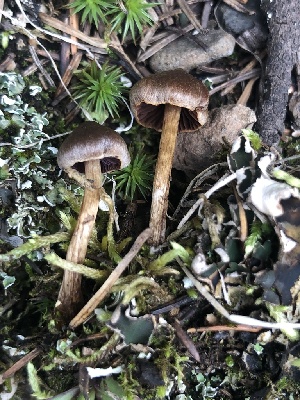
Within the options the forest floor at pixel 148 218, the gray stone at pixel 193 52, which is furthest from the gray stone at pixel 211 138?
the gray stone at pixel 193 52

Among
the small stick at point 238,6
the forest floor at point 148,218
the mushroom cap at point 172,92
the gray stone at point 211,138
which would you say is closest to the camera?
the forest floor at point 148,218

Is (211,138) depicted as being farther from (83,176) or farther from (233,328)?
(233,328)

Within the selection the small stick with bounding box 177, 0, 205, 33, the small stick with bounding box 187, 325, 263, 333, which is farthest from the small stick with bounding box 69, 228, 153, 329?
the small stick with bounding box 177, 0, 205, 33

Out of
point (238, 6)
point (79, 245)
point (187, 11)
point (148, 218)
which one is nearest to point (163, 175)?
point (148, 218)

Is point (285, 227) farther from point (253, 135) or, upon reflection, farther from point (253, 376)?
point (253, 376)

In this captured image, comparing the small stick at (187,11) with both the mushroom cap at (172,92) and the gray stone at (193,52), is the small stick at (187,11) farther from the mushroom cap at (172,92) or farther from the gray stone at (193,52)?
the mushroom cap at (172,92)

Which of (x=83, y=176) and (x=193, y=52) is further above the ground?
(x=193, y=52)

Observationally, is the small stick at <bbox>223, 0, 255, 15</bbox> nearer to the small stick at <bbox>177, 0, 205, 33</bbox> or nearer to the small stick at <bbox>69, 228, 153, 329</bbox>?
the small stick at <bbox>177, 0, 205, 33</bbox>
